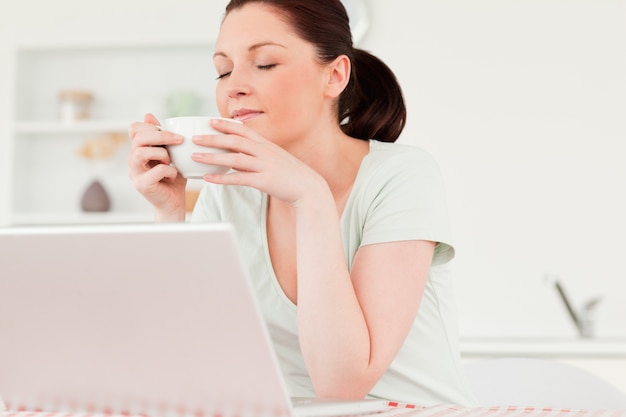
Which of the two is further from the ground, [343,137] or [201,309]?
[343,137]

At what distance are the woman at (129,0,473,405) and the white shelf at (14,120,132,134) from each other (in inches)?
102

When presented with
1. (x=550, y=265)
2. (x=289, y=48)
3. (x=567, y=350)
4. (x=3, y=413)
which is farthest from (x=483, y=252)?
(x=3, y=413)

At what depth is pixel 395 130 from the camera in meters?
1.58

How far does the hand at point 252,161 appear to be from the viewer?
41.5 inches

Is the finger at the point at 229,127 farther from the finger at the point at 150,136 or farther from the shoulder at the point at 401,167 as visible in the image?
the shoulder at the point at 401,167

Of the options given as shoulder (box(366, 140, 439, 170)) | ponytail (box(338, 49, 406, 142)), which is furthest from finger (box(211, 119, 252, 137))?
ponytail (box(338, 49, 406, 142))

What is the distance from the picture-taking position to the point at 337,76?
1479mm

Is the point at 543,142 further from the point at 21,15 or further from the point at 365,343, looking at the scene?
→ the point at 365,343

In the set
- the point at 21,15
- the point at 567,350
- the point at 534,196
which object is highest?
the point at 21,15

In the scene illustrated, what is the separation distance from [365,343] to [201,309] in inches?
18.0

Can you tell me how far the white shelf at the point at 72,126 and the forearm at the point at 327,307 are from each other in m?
3.10

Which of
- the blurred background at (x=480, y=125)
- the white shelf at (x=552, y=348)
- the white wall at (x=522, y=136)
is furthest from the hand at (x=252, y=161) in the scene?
the white wall at (x=522, y=136)

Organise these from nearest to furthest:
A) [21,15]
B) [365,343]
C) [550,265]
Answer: [365,343], [550,265], [21,15]

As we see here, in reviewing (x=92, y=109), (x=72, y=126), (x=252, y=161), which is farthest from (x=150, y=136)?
(x=92, y=109)
